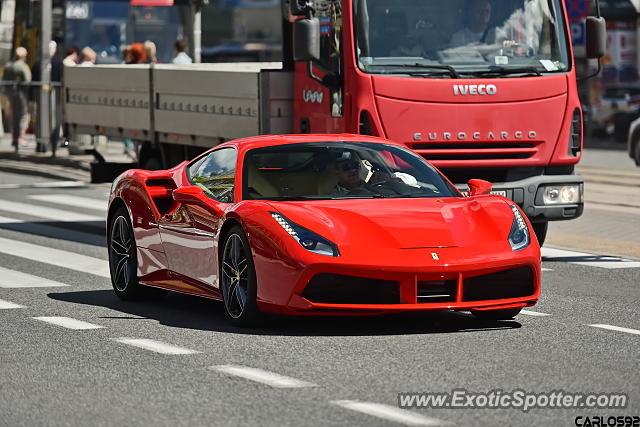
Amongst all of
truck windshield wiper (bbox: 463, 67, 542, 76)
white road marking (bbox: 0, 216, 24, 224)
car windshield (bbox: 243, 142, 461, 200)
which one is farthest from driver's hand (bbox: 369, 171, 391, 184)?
white road marking (bbox: 0, 216, 24, 224)

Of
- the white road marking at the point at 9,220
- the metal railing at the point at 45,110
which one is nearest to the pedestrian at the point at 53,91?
the metal railing at the point at 45,110

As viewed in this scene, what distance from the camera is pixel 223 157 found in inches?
449

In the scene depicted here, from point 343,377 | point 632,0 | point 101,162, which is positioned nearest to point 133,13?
point 632,0

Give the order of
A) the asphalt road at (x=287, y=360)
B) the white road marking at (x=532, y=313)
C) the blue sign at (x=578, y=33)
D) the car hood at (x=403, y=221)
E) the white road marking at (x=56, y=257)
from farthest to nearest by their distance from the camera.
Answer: the blue sign at (x=578, y=33) → the white road marking at (x=56, y=257) → the white road marking at (x=532, y=313) → the car hood at (x=403, y=221) → the asphalt road at (x=287, y=360)

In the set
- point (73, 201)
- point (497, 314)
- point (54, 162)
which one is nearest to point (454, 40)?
point (497, 314)

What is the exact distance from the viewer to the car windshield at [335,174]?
1087cm

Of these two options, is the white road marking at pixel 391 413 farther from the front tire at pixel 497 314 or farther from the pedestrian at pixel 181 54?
the pedestrian at pixel 181 54

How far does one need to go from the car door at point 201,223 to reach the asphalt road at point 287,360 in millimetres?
353

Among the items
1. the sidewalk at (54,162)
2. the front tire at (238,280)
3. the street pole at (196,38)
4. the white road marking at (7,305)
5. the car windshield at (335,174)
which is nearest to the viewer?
the front tire at (238,280)

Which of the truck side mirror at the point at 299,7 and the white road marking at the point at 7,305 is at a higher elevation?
the truck side mirror at the point at 299,7

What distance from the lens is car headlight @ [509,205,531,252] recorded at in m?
10.2

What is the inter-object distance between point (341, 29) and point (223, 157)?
4043mm

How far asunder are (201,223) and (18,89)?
68.7 ft

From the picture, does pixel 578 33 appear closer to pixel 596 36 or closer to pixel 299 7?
pixel 596 36
